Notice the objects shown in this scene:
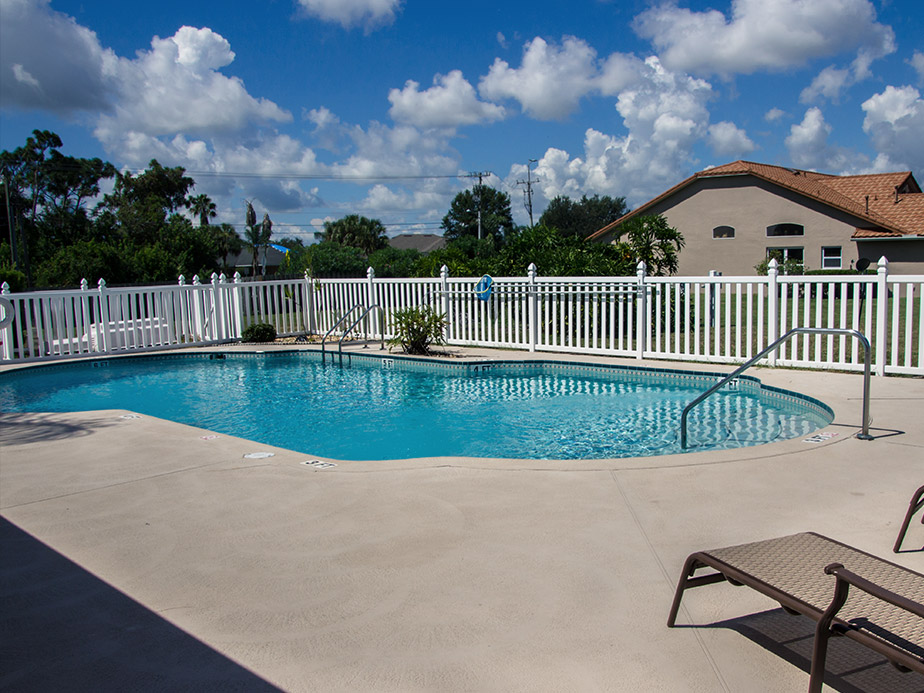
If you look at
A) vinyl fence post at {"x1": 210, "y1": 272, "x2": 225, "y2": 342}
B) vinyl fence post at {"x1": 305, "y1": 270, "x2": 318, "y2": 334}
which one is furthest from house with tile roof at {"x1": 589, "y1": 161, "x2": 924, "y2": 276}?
vinyl fence post at {"x1": 210, "y1": 272, "x2": 225, "y2": 342}

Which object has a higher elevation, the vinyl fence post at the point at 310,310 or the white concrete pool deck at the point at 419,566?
the vinyl fence post at the point at 310,310

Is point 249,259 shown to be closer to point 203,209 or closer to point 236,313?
point 203,209

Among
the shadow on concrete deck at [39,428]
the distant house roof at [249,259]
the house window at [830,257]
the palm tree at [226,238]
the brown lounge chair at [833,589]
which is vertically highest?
the palm tree at [226,238]

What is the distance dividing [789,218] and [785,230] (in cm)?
58

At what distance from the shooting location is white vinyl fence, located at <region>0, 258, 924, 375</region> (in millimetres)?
10148

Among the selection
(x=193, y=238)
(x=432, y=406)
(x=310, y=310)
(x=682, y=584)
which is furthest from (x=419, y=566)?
(x=193, y=238)

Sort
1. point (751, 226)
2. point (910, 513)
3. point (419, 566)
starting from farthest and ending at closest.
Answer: point (751, 226) < point (419, 566) < point (910, 513)

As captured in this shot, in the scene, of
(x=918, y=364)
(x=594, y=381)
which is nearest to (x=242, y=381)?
(x=594, y=381)

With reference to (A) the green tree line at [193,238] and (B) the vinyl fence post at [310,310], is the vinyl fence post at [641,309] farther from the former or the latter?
(B) the vinyl fence post at [310,310]

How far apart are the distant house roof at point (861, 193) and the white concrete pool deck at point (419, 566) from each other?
25.7 m

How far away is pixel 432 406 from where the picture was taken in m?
9.85

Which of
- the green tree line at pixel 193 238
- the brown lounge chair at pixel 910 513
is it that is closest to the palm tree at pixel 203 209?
the green tree line at pixel 193 238

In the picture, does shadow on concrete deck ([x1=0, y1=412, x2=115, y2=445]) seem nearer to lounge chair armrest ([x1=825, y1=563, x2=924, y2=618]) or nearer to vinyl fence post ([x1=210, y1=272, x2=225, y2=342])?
lounge chair armrest ([x1=825, y1=563, x2=924, y2=618])

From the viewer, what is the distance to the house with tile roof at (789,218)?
27.9m
